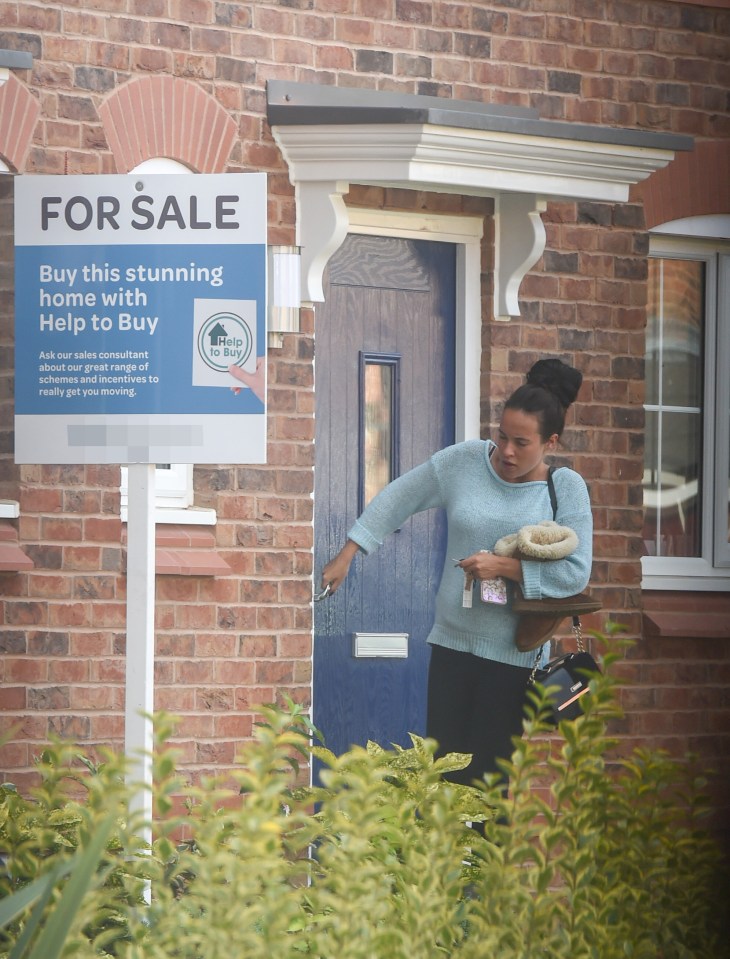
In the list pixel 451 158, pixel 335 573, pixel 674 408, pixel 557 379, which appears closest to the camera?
pixel 335 573

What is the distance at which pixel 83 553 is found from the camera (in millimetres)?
6676

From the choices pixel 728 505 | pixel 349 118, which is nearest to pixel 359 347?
pixel 349 118

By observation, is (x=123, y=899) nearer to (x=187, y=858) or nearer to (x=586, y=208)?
(x=187, y=858)

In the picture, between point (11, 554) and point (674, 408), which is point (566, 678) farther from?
point (674, 408)

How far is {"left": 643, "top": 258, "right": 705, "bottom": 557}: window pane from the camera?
817cm

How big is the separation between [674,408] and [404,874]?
5035 millimetres

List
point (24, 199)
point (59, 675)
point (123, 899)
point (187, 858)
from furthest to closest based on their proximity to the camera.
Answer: point (59, 675) < point (24, 199) < point (123, 899) < point (187, 858)

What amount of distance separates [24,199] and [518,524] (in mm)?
2044

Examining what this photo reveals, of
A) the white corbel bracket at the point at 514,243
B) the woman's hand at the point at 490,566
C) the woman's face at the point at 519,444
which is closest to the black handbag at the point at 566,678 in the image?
the woman's hand at the point at 490,566

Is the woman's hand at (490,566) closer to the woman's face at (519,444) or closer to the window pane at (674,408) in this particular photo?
the woman's face at (519,444)

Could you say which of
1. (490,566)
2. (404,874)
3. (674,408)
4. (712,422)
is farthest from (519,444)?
(712,422)

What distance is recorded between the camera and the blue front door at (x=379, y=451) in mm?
7340

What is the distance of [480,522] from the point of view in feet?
18.9

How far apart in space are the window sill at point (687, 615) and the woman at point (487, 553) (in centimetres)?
212
